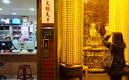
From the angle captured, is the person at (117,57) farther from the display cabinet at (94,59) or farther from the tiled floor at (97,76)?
the display cabinet at (94,59)

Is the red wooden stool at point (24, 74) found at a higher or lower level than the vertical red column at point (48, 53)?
lower

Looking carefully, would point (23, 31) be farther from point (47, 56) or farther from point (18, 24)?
point (47, 56)

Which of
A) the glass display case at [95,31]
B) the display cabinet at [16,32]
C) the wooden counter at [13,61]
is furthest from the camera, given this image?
the display cabinet at [16,32]

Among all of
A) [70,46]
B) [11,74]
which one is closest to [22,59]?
[11,74]

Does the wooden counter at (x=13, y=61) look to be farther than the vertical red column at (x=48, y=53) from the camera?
Yes

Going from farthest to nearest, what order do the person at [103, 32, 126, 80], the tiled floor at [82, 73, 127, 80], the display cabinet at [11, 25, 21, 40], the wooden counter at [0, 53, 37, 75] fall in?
the display cabinet at [11, 25, 21, 40] < the wooden counter at [0, 53, 37, 75] < the tiled floor at [82, 73, 127, 80] < the person at [103, 32, 126, 80]

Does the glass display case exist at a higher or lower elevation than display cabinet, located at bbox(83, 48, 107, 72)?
higher

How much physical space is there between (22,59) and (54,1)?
255cm

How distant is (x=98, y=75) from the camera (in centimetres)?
428

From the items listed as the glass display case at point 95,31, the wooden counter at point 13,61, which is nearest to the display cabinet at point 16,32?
the wooden counter at point 13,61

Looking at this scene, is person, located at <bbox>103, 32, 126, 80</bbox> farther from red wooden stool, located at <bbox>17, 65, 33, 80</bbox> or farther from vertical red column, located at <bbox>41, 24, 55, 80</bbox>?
red wooden stool, located at <bbox>17, 65, 33, 80</bbox>

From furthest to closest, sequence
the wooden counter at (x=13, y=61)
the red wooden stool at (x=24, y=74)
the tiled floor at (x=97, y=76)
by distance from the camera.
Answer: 1. the wooden counter at (x=13, y=61)
2. the red wooden stool at (x=24, y=74)
3. the tiled floor at (x=97, y=76)

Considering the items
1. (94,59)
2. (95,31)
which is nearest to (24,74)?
(94,59)

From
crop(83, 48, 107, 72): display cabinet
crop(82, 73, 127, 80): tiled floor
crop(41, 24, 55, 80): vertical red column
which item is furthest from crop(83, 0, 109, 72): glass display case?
crop(41, 24, 55, 80): vertical red column
